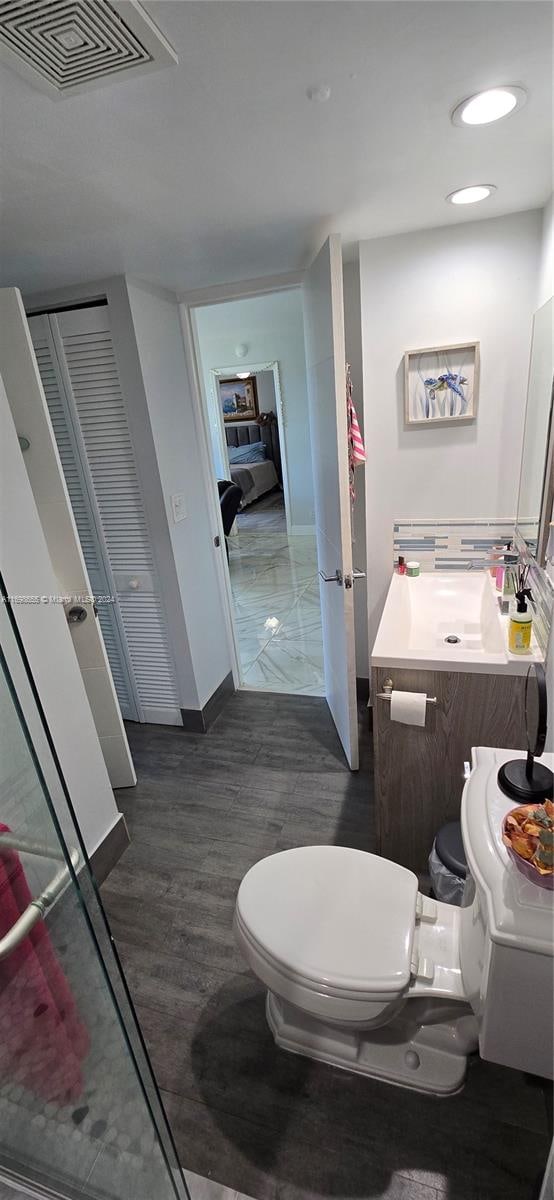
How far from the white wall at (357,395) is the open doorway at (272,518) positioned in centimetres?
60

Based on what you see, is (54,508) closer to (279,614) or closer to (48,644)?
(48,644)

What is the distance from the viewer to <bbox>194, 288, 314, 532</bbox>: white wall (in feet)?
16.2

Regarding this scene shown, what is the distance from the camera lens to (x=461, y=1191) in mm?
1054

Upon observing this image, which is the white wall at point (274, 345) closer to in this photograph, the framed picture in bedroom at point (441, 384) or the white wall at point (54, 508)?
the framed picture in bedroom at point (441, 384)

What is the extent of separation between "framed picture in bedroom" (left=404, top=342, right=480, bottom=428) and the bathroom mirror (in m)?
0.21

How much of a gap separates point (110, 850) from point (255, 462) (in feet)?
23.8

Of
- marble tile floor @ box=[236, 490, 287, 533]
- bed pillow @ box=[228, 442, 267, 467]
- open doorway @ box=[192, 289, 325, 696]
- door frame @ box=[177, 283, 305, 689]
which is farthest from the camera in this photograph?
bed pillow @ box=[228, 442, 267, 467]

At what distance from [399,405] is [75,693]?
1694 mm

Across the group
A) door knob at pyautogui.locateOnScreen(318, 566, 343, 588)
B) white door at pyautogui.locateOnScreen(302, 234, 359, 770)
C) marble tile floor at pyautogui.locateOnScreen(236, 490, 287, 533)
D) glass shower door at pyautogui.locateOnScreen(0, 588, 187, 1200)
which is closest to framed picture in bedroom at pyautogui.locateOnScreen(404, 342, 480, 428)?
white door at pyautogui.locateOnScreen(302, 234, 359, 770)

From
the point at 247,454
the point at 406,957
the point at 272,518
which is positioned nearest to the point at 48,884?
the point at 406,957

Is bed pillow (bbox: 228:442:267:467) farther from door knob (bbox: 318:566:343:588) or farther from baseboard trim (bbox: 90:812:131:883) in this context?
baseboard trim (bbox: 90:812:131:883)

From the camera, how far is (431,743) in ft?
5.19

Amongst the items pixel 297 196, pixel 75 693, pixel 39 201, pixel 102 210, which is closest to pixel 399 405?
pixel 297 196

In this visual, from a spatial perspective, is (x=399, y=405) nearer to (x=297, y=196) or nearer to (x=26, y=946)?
(x=297, y=196)
